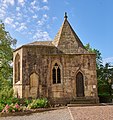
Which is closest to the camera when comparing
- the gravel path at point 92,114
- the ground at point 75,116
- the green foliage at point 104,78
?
the gravel path at point 92,114

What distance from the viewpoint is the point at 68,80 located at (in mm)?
20109

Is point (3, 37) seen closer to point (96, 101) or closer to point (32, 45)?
point (32, 45)

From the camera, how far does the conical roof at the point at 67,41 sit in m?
21.1

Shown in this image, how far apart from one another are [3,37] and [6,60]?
3.38 m

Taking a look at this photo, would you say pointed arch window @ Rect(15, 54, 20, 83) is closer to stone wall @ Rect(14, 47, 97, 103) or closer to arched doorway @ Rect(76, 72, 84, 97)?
stone wall @ Rect(14, 47, 97, 103)

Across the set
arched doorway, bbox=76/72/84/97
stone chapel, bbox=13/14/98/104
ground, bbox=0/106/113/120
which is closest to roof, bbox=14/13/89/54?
stone chapel, bbox=13/14/98/104

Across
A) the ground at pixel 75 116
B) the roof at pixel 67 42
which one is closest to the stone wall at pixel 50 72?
the roof at pixel 67 42

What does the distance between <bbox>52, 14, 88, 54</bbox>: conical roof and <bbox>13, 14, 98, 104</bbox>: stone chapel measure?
0.35 ft

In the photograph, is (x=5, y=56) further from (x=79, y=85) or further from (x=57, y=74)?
(x=79, y=85)

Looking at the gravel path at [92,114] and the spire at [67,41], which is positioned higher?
the spire at [67,41]

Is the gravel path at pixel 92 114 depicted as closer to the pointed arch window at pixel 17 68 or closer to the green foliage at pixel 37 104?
the green foliage at pixel 37 104

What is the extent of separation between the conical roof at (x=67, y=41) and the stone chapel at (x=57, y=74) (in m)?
0.11

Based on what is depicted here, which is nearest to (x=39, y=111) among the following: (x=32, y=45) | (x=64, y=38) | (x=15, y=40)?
(x=32, y=45)

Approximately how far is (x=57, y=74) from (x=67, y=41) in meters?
4.00
